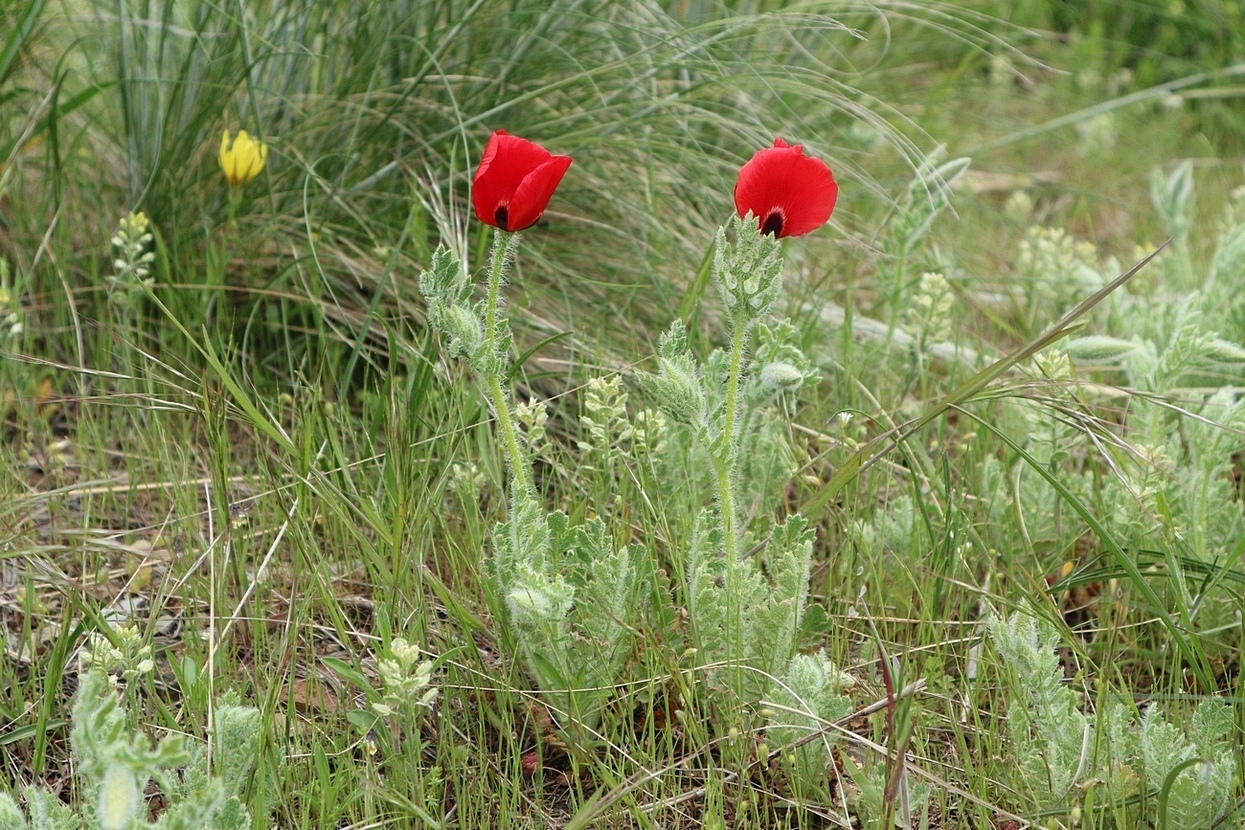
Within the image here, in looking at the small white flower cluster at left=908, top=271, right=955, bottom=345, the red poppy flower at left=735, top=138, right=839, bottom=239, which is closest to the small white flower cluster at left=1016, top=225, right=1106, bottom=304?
the small white flower cluster at left=908, top=271, right=955, bottom=345

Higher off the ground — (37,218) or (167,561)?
(37,218)

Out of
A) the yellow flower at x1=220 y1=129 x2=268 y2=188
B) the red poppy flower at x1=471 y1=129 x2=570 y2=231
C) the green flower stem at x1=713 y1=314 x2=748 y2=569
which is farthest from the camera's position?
the yellow flower at x1=220 y1=129 x2=268 y2=188

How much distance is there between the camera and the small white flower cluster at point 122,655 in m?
1.44

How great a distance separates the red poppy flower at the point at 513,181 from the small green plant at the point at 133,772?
61 centimetres

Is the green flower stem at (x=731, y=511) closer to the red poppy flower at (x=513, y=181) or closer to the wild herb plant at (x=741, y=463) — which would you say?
the wild herb plant at (x=741, y=463)

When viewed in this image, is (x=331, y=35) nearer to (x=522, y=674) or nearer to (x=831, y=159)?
(x=831, y=159)

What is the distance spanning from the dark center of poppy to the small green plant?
79cm

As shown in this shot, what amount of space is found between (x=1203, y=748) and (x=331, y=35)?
86.9 inches

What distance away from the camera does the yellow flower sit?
2277 mm

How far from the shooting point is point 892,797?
4.30ft

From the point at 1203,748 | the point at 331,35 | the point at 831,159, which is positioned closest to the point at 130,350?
the point at 331,35

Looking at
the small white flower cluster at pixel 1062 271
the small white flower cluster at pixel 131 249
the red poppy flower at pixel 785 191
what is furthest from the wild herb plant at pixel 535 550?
the small white flower cluster at pixel 1062 271

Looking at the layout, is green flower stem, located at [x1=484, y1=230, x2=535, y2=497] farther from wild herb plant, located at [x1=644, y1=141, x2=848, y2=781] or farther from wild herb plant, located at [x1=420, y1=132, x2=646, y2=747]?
wild herb plant, located at [x1=644, y1=141, x2=848, y2=781]

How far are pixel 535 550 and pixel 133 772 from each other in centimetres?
50
